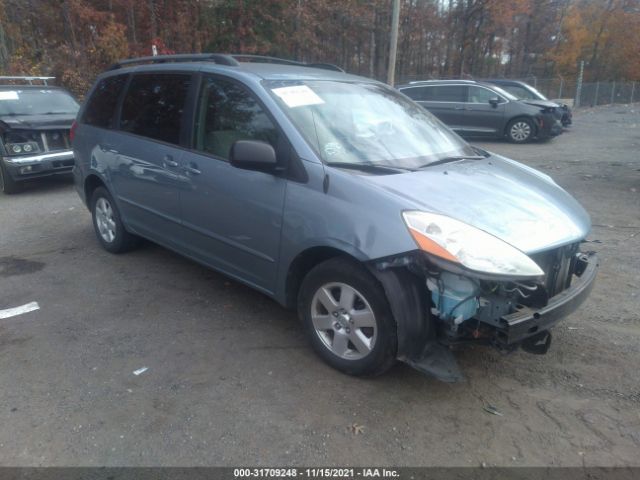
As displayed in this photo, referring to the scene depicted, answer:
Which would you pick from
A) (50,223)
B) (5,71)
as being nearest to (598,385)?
(50,223)

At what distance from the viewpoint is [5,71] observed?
18.1 meters

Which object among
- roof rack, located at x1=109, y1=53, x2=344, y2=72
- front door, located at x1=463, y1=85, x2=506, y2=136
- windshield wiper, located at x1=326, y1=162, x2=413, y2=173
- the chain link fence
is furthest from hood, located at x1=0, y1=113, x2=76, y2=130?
the chain link fence

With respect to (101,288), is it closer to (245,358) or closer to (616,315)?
(245,358)

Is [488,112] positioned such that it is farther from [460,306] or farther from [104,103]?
[460,306]

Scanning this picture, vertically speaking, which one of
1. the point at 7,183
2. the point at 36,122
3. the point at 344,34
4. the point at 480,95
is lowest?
the point at 7,183

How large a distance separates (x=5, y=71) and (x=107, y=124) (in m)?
16.7

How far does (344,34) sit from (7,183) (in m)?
25.8

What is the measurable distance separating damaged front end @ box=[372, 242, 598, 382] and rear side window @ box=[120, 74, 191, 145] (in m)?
2.31

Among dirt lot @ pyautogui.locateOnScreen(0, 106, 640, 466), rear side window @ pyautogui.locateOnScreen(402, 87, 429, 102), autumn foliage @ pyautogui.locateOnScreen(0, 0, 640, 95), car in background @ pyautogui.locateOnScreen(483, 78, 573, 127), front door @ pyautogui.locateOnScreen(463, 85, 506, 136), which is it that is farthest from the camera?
autumn foliage @ pyautogui.locateOnScreen(0, 0, 640, 95)

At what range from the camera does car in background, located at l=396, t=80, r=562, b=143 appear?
1359 cm

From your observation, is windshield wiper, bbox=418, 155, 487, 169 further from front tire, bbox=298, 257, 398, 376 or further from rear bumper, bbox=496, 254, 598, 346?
rear bumper, bbox=496, 254, 598, 346

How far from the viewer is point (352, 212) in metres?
2.88

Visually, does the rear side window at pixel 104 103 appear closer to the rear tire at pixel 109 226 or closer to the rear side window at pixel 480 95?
the rear tire at pixel 109 226

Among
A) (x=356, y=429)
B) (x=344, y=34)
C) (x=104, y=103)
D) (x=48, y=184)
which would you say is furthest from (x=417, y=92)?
(x=344, y=34)
